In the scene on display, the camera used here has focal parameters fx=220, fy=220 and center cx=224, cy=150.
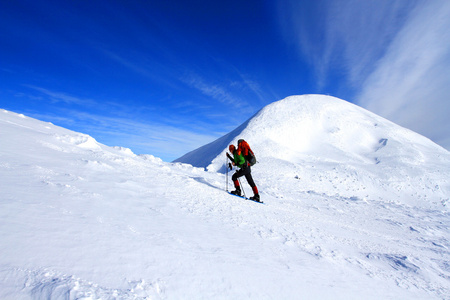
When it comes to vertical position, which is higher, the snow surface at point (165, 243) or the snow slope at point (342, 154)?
the snow slope at point (342, 154)

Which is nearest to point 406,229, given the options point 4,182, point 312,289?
point 312,289

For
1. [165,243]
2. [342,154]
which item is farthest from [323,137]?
[165,243]

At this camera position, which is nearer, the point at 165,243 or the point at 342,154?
the point at 165,243

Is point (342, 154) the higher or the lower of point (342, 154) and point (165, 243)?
the higher

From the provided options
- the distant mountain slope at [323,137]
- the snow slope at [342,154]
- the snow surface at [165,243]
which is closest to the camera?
the snow surface at [165,243]

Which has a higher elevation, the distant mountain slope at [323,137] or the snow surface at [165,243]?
the distant mountain slope at [323,137]

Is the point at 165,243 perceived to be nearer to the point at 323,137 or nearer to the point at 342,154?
the point at 342,154

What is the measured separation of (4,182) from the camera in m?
3.46

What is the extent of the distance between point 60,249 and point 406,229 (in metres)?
9.52

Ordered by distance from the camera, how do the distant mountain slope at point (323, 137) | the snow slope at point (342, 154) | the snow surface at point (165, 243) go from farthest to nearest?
the distant mountain slope at point (323, 137)
the snow slope at point (342, 154)
the snow surface at point (165, 243)

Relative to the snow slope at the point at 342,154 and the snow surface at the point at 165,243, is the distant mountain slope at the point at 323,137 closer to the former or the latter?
the snow slope at the point at 342,154

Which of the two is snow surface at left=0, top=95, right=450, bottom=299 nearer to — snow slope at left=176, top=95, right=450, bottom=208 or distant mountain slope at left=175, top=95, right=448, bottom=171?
snow slope at left=176, top=95, right=450, bottom=208

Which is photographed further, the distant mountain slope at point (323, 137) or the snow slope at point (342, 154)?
the distant mountain slope at point (323, 137)

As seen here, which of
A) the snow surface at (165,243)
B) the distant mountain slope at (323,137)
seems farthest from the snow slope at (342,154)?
the snow surface at (165,243)
